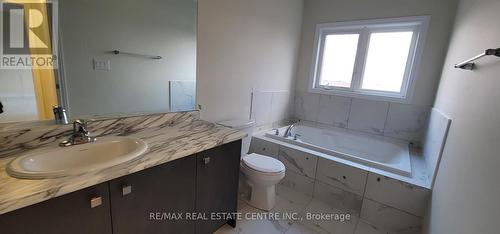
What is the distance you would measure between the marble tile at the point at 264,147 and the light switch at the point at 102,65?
160cm

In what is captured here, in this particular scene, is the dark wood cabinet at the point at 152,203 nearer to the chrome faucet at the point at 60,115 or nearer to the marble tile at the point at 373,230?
the chrome faucet at the point at 60,115

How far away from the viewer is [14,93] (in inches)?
41.3

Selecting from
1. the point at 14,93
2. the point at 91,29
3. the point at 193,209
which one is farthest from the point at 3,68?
the point at 193,209

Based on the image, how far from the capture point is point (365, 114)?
2750 millimetres

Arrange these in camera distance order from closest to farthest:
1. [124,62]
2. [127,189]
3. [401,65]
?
[127,189] → [124,62] → [401,65]

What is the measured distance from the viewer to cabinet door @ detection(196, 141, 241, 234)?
132 centimetres

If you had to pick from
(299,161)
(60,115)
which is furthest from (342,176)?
(60,115)

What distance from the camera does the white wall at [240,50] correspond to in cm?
182

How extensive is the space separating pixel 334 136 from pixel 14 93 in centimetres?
293

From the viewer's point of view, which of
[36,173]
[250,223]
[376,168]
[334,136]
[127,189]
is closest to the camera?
[36,173]

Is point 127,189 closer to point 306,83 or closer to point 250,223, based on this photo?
point 250,223

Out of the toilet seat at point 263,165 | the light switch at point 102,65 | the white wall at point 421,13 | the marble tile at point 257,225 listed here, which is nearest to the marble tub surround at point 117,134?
the light switch at point 102,65

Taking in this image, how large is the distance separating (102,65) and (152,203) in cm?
88

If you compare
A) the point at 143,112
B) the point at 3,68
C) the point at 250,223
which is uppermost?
the point at 3,68
